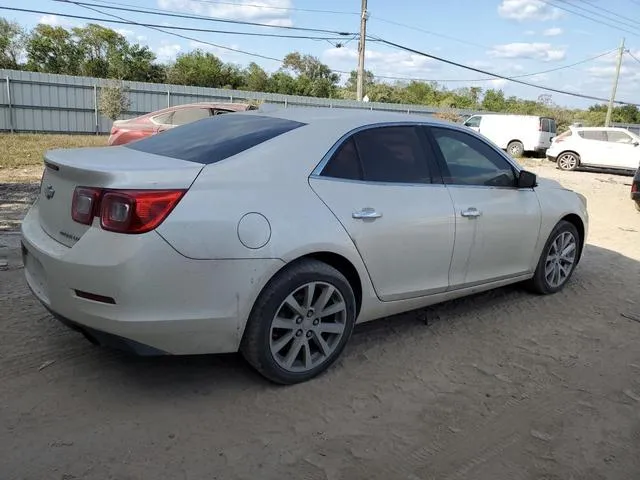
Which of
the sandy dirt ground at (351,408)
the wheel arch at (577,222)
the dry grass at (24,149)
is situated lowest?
the sandy dirt ground at (351,408)

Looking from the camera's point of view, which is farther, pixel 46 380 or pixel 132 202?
pixel 46 380

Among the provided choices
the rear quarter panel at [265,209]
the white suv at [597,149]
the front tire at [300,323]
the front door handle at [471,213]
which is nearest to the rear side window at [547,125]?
the white suv at [597,149]

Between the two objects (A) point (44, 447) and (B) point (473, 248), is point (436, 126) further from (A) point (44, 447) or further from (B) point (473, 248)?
(A) point (44, 447)

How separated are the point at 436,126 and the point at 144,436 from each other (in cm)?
279

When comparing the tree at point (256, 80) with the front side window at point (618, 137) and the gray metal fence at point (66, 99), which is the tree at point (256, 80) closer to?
the gray metal fence at point (66, 99)

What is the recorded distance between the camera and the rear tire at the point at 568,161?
19.1m

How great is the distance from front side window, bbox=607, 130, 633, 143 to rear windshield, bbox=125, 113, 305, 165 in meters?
18.0

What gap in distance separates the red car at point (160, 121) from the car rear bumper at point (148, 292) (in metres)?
9.86

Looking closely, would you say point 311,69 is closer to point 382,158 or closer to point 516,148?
point 516,148

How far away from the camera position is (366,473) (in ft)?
8.30

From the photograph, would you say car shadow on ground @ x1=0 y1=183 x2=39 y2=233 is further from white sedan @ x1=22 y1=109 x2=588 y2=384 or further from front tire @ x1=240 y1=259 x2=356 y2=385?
front tire @ x1=240 y1=259 x2=356 y2=385

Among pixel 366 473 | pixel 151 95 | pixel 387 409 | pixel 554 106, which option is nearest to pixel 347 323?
pixel 387 409

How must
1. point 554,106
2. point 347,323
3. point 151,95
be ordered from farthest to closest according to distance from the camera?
point 554,106 < point 151,95 < point 347,323

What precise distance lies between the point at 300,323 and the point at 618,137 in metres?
18.6
